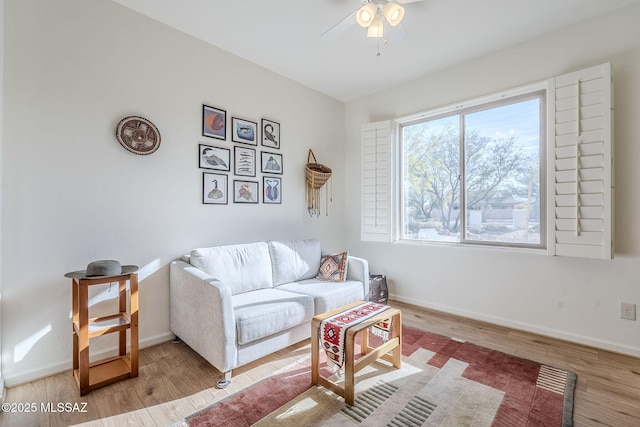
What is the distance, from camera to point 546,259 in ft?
8.40

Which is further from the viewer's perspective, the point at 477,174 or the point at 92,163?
the point at 477,174

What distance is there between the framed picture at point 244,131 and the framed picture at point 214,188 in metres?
0.43

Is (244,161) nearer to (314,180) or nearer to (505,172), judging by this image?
(314,180)

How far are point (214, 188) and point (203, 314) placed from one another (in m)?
1.22

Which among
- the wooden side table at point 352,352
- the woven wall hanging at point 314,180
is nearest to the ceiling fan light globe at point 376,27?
the woven wall hanging at point 314,180

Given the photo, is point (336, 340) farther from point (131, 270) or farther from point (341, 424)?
point (131, 270)

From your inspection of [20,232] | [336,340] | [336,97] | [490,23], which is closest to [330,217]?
[336,97]

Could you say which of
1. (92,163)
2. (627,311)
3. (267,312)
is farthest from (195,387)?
(627,311)

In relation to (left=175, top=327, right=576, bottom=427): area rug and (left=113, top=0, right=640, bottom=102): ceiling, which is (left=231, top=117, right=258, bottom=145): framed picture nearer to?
(left=113, top=0, right=640, bottom=102): ceiling

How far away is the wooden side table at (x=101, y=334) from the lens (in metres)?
1.73

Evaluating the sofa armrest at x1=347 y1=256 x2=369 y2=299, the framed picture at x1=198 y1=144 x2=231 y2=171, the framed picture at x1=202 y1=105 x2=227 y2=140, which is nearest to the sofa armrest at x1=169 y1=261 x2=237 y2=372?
the framed picture at x1=198 y1=144 x2=231 y2=171

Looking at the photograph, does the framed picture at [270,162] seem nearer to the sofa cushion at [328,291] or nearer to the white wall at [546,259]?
the sofa cushion at [328,291]

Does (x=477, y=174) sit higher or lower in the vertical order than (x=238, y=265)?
higher

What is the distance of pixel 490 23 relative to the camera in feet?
7.90
